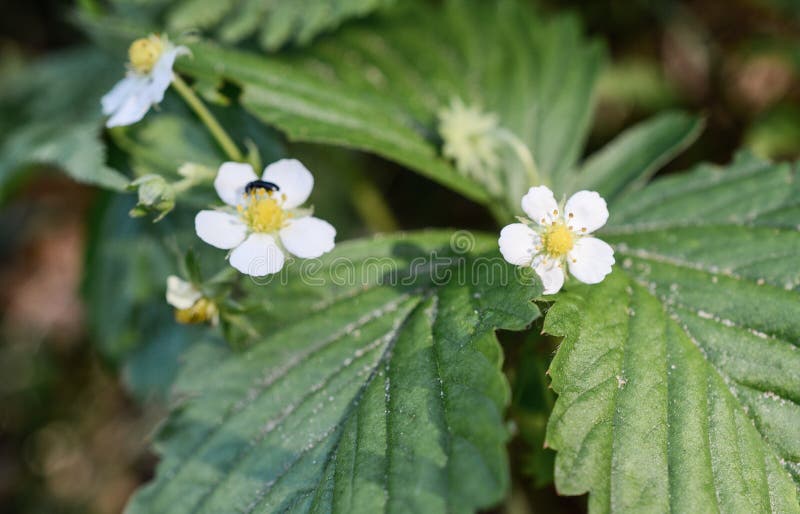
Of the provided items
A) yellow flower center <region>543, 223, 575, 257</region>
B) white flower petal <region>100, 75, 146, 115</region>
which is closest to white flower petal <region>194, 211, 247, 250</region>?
white flower petal <region>100, 75, 146, 115</region>

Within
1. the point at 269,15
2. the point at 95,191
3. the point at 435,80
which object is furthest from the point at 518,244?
the point at 95,191

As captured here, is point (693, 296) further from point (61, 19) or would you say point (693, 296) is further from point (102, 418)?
point (61, 19)

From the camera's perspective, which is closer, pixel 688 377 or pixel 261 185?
pixel 688 377

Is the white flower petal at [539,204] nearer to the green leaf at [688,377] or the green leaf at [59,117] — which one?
the green leaf at [688,377]

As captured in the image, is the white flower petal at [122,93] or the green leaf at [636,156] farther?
the green leaf at [636,156]

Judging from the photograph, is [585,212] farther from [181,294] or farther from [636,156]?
[181,294]

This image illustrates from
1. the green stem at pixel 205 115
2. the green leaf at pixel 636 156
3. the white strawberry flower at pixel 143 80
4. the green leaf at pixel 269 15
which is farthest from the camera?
the green leaf at pixel 269 15

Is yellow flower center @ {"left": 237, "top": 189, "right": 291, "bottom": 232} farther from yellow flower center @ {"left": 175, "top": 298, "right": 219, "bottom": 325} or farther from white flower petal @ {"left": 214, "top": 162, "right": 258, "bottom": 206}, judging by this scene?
yellow flower center @ {"left": 175, "top": 298, "right": 219, "bottom": 325}

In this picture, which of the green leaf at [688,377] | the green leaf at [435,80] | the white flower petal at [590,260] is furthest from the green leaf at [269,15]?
the green leaf at [688,377]
